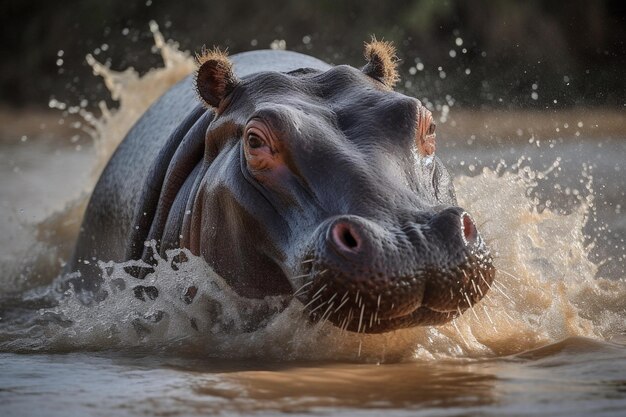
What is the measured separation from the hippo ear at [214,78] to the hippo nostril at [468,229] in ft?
5.66

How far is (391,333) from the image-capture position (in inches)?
201

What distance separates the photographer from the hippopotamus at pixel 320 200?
14.9 feet

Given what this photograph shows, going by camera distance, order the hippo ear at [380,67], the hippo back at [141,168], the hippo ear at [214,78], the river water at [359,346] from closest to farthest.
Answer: the river water at [359,346]
the hippo ear at [214,78]
the hippo ear at [380,67]
the hippo back at [141,168]

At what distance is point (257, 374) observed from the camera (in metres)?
4.82

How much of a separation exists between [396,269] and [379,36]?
605 inches

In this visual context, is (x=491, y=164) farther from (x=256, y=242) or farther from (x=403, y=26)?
(x=403, y=26)

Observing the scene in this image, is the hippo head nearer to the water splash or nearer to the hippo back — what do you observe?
the water splash

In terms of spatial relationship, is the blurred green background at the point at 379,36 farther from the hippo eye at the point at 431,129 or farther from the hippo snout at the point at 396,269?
the hippo snout at the point at 396,269

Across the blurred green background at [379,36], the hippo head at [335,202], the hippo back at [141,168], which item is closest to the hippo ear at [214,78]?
the hippo head at [335,202]

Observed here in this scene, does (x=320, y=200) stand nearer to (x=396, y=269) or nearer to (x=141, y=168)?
(x=396, y=269)

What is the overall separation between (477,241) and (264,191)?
1.03 meters

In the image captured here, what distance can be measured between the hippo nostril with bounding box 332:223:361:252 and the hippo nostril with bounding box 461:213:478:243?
1.42 feet

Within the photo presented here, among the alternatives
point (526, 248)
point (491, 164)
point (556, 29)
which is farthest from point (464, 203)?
point (556, 29)

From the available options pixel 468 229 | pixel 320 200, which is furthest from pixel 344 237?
pixel 468 229
